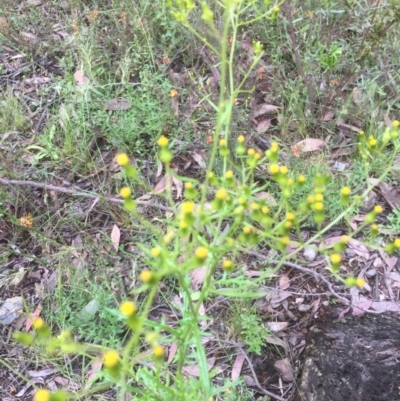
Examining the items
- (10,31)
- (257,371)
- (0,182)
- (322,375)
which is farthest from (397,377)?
(10,31)

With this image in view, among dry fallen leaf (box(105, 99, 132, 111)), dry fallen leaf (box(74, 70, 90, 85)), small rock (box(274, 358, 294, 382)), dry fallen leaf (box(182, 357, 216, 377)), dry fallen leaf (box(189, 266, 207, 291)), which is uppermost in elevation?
dry fallen leaf (box(74, 70, 90, 85))

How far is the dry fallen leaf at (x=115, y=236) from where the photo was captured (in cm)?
241

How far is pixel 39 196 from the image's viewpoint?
2584mm

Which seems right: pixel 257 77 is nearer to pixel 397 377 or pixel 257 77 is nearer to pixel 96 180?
pixel 96 180

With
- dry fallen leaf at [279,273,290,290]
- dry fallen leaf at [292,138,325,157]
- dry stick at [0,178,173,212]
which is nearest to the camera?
dry fallen leaf at [279,273,290,290]

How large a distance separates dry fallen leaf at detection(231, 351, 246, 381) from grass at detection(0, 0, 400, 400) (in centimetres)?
6

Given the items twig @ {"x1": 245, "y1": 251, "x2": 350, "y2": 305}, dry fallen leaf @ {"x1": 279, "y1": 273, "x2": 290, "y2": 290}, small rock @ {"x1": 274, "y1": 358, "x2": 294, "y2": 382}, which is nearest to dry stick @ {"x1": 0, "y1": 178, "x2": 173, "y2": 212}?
twig @ {"x1": 245, "y1": 251, "x2": 350, "y2": 305}

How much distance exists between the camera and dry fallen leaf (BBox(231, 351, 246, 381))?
204 centimetres

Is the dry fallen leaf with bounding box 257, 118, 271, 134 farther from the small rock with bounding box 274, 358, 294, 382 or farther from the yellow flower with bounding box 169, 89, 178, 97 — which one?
the small rock with bounding box 274, 358, 294, 382

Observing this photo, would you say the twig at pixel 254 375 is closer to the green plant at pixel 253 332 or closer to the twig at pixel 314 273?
the green plant at pixel 253 332

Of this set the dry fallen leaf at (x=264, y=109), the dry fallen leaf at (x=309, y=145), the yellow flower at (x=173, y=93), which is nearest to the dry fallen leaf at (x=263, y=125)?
the dry fallen leaf at (x=264, y=109)

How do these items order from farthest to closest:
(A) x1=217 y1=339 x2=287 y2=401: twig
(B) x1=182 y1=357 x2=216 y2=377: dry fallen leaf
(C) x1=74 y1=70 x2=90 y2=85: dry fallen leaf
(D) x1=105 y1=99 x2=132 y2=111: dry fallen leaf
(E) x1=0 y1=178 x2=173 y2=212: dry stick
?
(C) x1=74 y1=70 x2=90 y2=85: dry fallen leaf
(D) x1=105 y1=99 x2=132 y2=111: dry fallen leaf
(E) x1=0 y1=178 x2=173 y2=212: dry stick
(B) x1=182 y1=357 x2=216 y2=377: dry fallen leaf
(A) x1=217 y1=339 x2=287 y2=401: twig

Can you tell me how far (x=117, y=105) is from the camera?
112 inches

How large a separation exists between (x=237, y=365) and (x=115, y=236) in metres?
0.85
